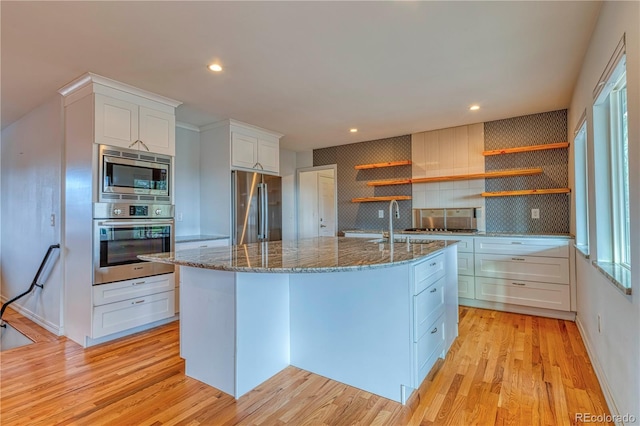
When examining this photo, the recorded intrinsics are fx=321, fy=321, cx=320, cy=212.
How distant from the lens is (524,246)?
3.47m

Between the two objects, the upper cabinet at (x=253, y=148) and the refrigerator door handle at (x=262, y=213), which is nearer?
the upper cabinet at (x=253, y=148)

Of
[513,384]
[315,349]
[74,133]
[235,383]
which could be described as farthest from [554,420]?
[74,133]

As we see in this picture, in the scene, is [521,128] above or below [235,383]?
above

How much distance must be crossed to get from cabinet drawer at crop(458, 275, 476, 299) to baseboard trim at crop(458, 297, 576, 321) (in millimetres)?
83

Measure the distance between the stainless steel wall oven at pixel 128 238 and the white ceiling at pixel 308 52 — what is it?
3.76 feet

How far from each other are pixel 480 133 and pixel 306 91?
252 centimetres

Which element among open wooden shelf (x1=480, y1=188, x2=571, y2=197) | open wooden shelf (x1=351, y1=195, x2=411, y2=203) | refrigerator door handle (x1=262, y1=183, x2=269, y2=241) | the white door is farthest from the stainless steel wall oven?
open wooden shelf (x1=480, y1=188, x2=571, y2=197)

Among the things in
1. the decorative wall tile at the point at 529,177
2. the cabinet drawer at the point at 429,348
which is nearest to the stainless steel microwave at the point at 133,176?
the cabinet drawer at the point at 429,348

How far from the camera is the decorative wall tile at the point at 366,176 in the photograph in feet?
16.1

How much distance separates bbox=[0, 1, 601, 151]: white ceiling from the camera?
189 cm

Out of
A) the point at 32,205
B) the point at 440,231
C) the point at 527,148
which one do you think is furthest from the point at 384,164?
the point at 32,205

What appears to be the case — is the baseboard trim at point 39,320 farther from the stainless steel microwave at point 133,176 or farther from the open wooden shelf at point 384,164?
the open wooden shelf at point 384,164

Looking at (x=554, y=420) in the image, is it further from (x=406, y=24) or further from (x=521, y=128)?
(x=521, y=128)

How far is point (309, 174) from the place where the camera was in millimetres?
6273
